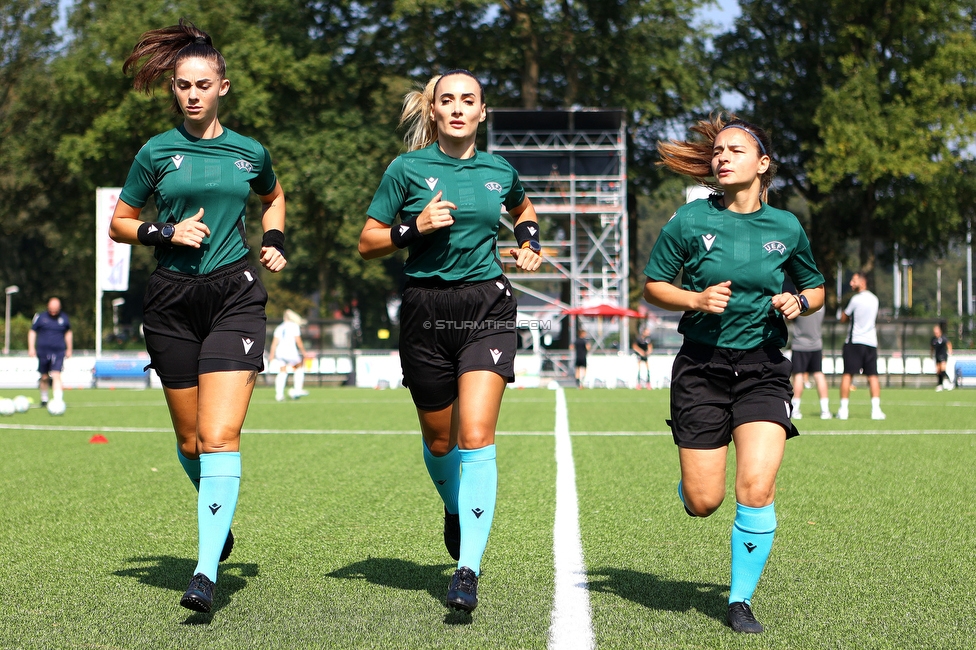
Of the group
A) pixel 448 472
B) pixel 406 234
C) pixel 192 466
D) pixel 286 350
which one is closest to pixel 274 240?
pixel 406 234

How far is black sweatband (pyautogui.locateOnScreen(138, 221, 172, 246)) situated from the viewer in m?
4.63

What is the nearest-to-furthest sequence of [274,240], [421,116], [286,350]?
1. [274,240]
2. [421,116]
3. [286,350]

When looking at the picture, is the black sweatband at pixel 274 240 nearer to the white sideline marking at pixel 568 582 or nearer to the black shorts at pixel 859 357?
the white sideline marking at pixel 568 582

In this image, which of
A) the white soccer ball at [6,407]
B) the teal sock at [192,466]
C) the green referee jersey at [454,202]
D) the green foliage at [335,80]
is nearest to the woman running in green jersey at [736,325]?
the green referee jersey at [454,202]

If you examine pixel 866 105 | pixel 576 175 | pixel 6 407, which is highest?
pixel 866 105

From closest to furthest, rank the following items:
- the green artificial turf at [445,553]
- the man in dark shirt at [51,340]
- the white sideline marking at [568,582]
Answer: the white sideline marking at [568,582], the green artificial turf at [445,553], the man in dark shirt at [51,340]

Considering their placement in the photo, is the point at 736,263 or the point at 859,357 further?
the point at 859,357

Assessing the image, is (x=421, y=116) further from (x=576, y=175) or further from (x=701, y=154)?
(x=576, y=175)

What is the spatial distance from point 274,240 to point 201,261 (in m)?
0.40

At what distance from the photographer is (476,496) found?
4684 millimetres

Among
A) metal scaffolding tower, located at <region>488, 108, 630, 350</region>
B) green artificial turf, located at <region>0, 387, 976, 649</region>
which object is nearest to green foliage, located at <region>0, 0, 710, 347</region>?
metal scaffolding tower, located at <region>488, 108, 630, 350</region>

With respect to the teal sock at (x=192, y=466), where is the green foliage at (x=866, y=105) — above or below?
above

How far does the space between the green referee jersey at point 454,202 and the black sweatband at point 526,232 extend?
0.19 m

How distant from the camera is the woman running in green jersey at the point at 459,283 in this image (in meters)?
4.71
